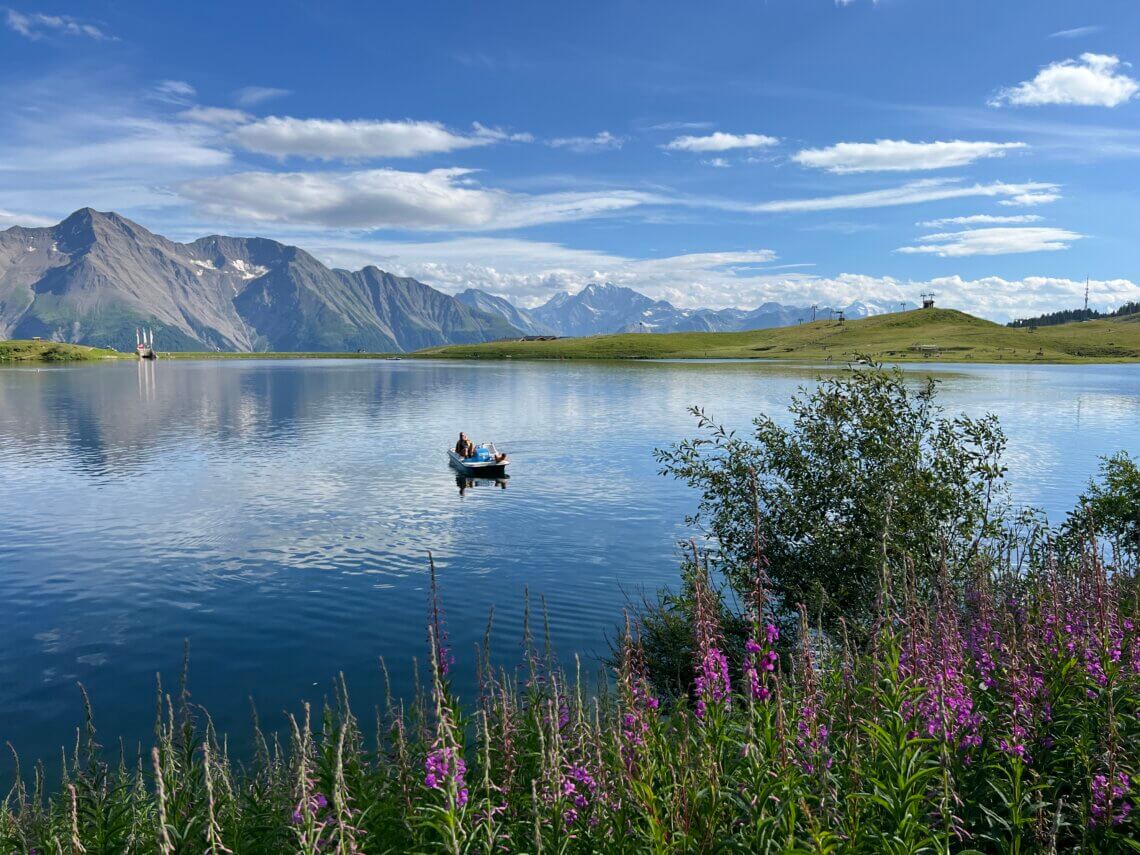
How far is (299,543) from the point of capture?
45000 mm

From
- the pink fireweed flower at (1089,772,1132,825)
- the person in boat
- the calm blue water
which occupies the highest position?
the pink fireweed flower at (1089,772,1132,825)

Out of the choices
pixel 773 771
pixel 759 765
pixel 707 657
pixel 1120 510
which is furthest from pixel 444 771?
pixel 1120 510

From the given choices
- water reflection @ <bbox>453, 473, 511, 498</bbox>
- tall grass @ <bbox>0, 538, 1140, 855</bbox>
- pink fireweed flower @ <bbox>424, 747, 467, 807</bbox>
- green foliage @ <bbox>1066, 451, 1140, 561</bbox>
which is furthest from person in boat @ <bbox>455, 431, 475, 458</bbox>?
pink fireweed flower @ <bbox>424, 747, 467, 807</bbox>

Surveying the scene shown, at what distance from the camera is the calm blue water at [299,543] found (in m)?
27.6

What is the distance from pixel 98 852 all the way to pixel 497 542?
36.3 m

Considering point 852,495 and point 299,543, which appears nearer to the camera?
point 852,495

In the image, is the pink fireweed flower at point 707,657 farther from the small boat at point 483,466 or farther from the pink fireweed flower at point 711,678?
the small boat at point 483,466

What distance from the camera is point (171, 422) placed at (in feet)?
355

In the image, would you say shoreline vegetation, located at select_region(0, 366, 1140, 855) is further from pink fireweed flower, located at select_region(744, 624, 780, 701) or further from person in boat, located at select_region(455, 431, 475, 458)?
person in boat, located at select_region(455, 431, 475, 458)

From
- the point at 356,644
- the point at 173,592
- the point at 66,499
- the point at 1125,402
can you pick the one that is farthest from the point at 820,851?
the point at 1125,402

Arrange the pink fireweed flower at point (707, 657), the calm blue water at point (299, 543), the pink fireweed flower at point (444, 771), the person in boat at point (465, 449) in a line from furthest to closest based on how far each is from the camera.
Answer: the person in boat at point (465, 449) → the calm blue water at point (299, 543) → the pink fireweed flower at point (707, 657) → the pink fireweed flower at point (444, 771)

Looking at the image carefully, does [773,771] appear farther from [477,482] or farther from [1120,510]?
[477,482]

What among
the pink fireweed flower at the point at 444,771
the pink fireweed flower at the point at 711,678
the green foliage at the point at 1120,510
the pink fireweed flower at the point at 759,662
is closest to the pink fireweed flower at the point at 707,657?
the pink fireweed flower at the point at 711,678

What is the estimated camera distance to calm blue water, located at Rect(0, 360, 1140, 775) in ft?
90.5
